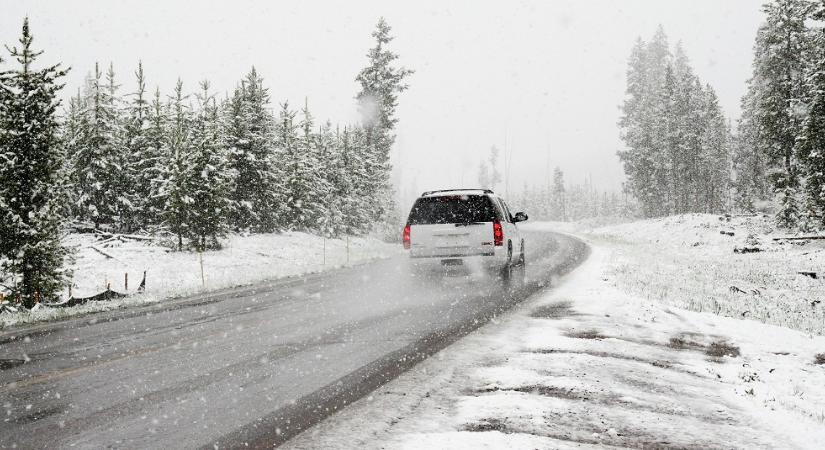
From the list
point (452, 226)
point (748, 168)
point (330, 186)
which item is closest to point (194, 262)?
point (330, 186)

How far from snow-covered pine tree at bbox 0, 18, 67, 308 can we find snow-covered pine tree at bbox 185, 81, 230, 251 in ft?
26.3

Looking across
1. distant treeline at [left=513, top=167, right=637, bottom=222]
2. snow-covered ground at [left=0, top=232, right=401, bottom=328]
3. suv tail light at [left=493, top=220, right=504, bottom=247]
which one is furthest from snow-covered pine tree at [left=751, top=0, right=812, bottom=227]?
distant treeline at [left=513, top=167, right=637, bottom=222]

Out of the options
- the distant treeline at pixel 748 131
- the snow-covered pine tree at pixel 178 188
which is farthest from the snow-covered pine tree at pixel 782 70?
the snow-covered pine tree at pixel 178 188

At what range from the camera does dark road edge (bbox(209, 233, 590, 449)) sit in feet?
12.6

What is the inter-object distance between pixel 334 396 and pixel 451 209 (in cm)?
808

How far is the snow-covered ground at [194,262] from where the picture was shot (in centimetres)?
1939

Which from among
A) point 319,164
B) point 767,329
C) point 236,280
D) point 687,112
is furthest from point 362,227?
point 767,329

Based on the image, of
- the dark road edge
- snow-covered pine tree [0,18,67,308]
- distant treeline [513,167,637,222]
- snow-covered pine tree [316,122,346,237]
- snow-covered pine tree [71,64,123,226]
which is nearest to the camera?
the dark road edge

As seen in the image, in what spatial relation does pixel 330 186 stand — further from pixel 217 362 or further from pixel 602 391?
pixel 602 391

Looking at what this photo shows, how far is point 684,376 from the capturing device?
17.5ft

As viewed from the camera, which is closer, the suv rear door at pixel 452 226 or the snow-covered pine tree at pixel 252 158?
the suv rear door at pixel 452 226

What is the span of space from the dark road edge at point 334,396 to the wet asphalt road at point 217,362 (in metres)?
0.02

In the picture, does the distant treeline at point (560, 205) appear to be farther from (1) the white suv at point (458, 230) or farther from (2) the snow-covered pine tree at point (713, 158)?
(1) the white suv at point (458, 230)

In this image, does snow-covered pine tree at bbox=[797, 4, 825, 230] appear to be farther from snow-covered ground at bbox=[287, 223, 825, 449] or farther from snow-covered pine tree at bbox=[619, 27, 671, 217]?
snow-covered pine tree at bbox=[619, 27, 671, 217]
